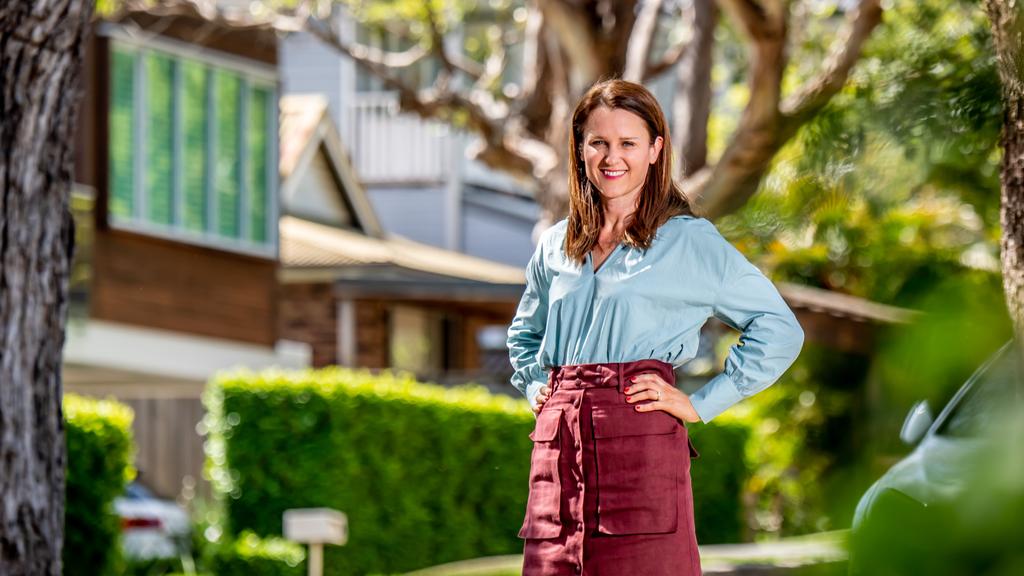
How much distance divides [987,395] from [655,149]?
1.11 meters

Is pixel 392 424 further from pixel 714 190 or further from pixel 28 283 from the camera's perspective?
pixel 28 283

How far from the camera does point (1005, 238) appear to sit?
428cm

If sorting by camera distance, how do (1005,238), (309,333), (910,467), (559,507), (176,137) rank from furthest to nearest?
(309,333) < (176,137) < (1005,238) < (559,507) < (910,467)

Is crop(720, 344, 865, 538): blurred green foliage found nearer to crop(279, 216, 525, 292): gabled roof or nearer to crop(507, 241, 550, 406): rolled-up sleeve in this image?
crop(279, 216, 525, 292): gabled roof

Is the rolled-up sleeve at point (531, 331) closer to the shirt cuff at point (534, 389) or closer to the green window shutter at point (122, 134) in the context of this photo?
the shirt cuff at point (534, 389)

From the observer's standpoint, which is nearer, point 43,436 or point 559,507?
point 559,507

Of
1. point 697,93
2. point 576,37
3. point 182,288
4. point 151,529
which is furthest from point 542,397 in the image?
point 182,288

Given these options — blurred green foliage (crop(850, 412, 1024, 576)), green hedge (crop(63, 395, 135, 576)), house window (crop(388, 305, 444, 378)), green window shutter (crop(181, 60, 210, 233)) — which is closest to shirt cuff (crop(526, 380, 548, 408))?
blurred green foliage (crop(850, 412, 1024, 576))

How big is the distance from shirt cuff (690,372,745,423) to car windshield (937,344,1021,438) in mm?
575

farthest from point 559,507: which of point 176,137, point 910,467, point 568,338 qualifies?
point 176,137

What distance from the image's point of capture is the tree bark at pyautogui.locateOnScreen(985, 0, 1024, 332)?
11.4 feet

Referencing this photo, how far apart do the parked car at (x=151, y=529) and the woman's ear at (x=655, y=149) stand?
1049 centimetres

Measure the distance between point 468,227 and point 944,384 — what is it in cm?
2486

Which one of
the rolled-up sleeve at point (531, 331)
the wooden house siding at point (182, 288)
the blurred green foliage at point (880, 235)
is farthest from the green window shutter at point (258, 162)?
the rolled-up sleeve at point (531, 331)
